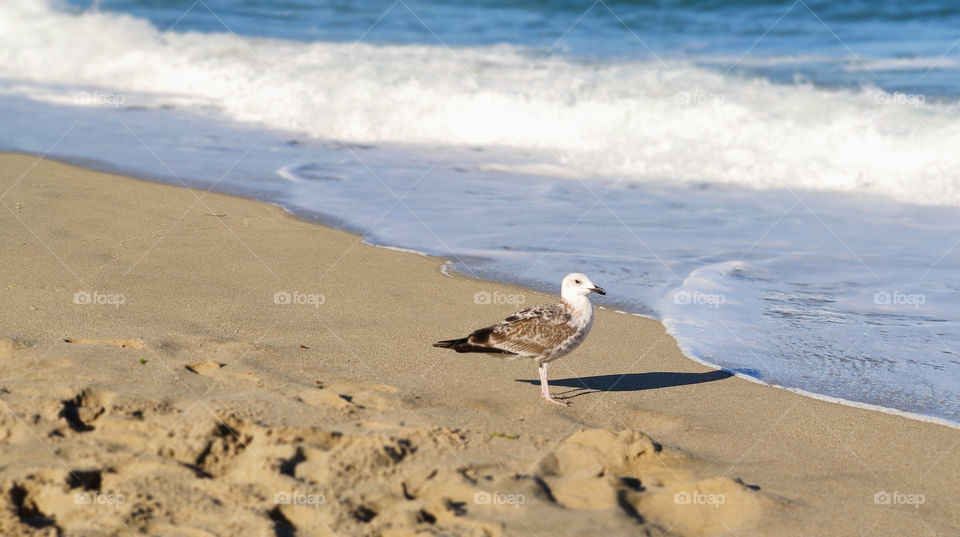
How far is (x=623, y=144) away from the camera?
47.2 feet

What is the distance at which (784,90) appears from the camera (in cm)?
1717

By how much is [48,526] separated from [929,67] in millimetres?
18558

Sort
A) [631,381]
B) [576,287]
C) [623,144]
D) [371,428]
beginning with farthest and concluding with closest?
[623,144]
[631,381]
[576,287]
[371,428]

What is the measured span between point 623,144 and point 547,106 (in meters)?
2.25

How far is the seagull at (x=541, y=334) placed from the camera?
231 inches

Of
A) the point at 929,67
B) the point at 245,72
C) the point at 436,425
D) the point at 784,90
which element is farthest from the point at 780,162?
the point at 245,72

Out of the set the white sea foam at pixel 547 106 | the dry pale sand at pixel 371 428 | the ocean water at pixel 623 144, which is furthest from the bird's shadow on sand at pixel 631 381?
the white sea foam at pixel 547 106

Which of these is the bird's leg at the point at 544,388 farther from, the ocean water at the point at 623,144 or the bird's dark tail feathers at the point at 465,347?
the ocean water at the point at 623,144

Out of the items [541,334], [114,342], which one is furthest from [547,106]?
[114,342]

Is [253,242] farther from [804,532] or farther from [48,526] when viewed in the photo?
[804,532]

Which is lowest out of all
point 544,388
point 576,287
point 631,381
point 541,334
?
point 631,381

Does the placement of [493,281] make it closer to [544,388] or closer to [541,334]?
[541,334]

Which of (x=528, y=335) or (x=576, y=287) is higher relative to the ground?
(x=576, y=287)

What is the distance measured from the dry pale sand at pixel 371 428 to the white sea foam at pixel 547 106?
6.51 m
